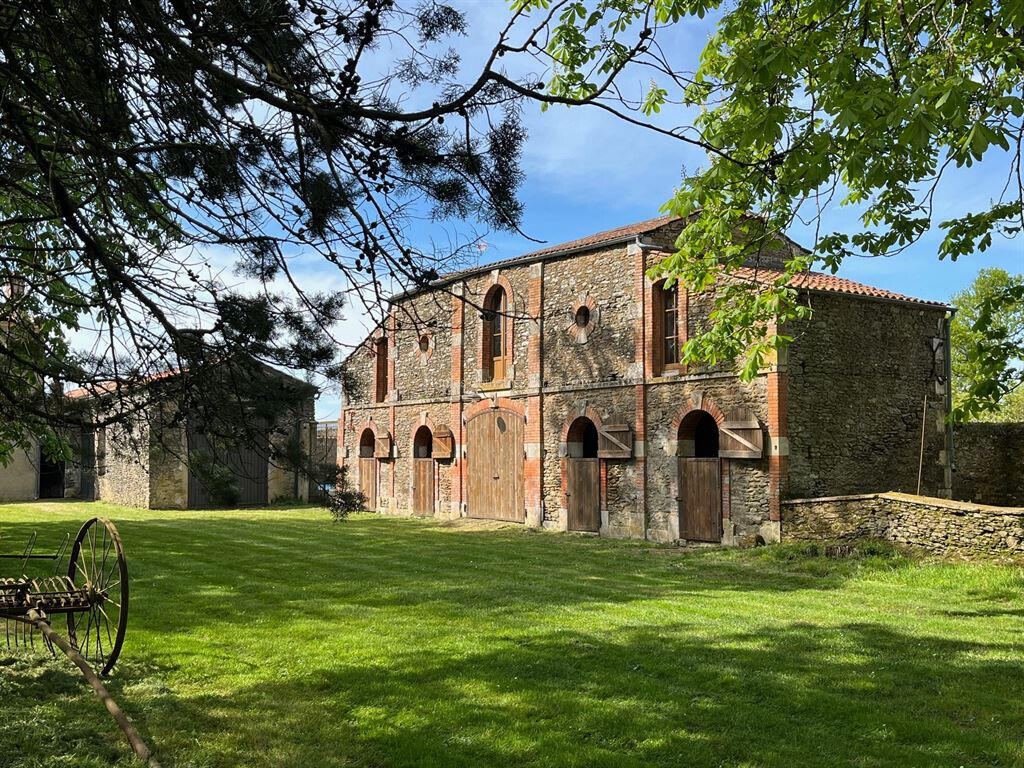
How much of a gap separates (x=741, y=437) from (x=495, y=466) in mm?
7595

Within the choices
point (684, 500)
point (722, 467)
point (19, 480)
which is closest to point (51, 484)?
point (19, 480)

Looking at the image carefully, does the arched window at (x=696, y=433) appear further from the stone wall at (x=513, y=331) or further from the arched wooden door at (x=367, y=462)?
the arched wooden door at (x=367, y=462)

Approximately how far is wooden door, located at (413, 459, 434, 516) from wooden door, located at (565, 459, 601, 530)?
5631mm

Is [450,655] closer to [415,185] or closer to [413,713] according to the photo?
[413,713]

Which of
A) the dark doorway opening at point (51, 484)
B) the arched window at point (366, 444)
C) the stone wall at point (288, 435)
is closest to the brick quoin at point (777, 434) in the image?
the stone wall at point (288, 435)

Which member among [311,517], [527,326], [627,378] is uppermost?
[527,326]

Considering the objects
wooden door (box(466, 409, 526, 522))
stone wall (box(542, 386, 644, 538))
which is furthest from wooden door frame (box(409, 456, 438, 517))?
stone wall (box(542, 386, 644, 538))

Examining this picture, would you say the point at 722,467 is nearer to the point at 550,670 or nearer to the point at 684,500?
the point at 684,500

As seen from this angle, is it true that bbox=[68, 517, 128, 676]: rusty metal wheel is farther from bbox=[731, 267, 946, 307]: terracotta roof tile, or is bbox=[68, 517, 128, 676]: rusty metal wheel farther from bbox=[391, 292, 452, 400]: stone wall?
bbox=[391, 292, 452, 400]: stone wall

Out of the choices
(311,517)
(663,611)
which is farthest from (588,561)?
(311,517)

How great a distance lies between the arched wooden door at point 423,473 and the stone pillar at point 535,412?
4150 mm

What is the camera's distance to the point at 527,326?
66.8 ft

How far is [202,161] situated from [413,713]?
383 centimetres

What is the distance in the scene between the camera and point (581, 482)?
61.2 ft
